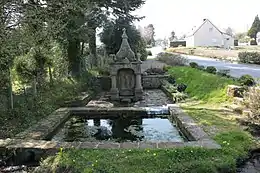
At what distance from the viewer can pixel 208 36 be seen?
71.2m

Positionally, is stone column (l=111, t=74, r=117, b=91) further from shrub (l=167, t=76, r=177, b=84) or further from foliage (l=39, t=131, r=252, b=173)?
foliage (l=39, t=131, r=252, b=173)

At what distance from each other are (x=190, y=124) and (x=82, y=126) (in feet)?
11.9

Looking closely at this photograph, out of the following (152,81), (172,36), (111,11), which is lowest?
(152,81)

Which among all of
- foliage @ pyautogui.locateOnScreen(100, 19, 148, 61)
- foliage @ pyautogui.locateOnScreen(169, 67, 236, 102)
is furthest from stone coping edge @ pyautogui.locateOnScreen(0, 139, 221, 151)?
foliage @ pyautogui.locateOnScreen(100, 19, 148, 61)

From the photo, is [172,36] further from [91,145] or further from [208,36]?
[91,145]

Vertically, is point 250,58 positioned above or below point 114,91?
above

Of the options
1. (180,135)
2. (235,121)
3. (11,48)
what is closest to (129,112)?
(180,135)

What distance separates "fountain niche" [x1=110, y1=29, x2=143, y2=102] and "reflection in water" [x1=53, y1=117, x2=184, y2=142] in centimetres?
563

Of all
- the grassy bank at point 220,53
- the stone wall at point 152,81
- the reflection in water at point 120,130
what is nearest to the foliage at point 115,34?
the stone wall at point 152,81

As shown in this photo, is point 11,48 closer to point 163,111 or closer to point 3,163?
point 3,163

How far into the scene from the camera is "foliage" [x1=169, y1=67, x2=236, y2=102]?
1344cm

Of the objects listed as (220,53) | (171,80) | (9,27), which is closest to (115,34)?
(171,80)

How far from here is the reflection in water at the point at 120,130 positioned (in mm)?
8656

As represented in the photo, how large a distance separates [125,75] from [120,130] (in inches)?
298
